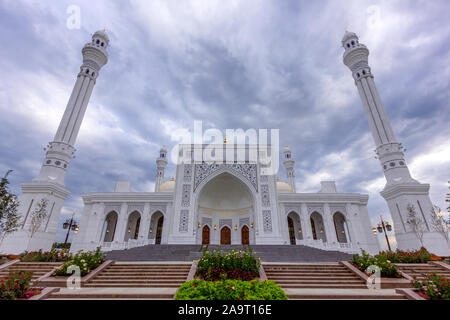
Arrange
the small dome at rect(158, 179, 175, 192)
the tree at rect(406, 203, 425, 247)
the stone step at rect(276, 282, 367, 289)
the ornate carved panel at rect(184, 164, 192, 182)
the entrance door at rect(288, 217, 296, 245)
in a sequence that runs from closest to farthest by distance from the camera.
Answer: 1. the stone step at rect(276, 282, 367, 289)
2. the tree at rect(406, 203, 425, 247)
3. the ornate carved panel at rect(184, 164, 192, 182)
4. the entrance door at rect(288, 217, 296, 245)
5. the small dome at rect(158, 179, 175, 192)

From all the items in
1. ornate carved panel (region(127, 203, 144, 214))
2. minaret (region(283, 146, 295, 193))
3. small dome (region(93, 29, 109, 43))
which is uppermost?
small dome (region(93, 29, 109, 43))

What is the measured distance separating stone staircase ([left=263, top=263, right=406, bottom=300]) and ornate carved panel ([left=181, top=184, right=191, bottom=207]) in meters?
10.5

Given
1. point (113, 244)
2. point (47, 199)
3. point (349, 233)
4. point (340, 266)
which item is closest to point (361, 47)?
point (349, 233)

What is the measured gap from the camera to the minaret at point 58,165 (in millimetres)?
15612

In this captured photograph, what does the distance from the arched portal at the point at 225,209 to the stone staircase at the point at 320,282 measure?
36.2 feet

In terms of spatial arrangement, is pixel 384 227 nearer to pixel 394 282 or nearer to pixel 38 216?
pixel 394 282

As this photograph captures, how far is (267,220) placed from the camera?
1791 cm

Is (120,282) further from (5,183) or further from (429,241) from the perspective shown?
(429,241)

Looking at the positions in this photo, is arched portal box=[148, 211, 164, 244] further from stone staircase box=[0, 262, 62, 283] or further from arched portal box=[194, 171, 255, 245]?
stone staircase box=[0, 262, 62, 283]

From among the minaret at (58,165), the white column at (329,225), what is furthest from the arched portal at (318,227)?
the minaret at (58,165)

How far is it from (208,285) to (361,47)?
2849cm

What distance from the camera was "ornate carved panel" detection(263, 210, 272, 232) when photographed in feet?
57.7

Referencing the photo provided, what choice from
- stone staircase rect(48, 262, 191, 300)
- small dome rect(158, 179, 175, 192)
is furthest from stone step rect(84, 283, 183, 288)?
small dome rect(158, 179, 175, 192)

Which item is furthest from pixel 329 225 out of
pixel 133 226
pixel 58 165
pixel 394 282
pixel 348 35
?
pixel 58 165
